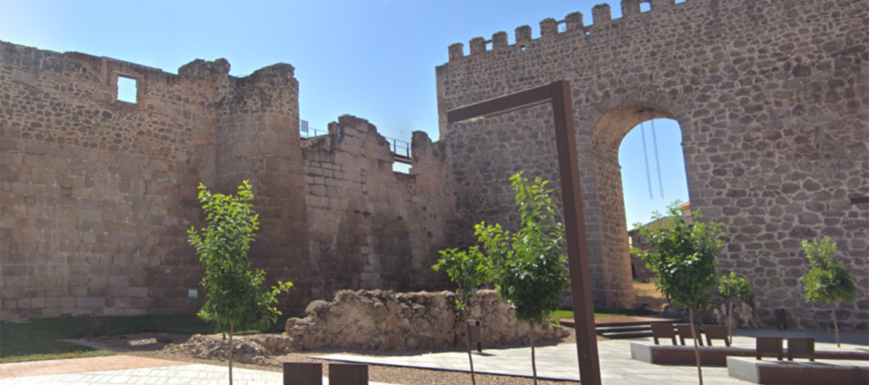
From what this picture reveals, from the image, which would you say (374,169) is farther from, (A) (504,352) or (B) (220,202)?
(B) (220,202)

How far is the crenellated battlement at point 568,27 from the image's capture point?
2120 centimetres

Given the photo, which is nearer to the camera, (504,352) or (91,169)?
(504,352)

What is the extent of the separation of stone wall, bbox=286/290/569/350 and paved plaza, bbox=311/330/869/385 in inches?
34.9

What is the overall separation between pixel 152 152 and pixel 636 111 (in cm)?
1479

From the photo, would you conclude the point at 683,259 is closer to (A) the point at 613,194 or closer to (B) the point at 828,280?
(B) the point at 828,280

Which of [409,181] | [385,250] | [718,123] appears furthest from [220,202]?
[718,123]

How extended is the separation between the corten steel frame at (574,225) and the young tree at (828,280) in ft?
31.9

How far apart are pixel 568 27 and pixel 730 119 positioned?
6.19 m

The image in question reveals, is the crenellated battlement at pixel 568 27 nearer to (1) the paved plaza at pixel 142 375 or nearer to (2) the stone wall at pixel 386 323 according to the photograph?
(2) the stone wall at pixel 386 323

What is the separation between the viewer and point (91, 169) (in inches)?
614

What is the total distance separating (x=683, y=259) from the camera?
389 inches

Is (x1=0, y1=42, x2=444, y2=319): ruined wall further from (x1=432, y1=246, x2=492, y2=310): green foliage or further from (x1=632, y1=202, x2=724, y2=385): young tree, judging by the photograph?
(x1=632, y1=202, x2=724, y2=385): young tree

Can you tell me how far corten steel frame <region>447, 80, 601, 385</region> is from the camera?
5969 mm

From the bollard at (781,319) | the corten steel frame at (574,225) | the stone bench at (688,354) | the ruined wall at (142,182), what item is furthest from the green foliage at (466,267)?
the bollard at (781,319)
